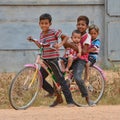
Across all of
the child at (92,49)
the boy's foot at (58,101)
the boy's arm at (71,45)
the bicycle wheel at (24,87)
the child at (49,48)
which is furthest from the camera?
the child at (92,49)

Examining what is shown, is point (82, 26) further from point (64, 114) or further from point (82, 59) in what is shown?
point (64, 114)

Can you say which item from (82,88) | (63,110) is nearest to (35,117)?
(63,110)

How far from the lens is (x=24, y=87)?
10.1 m

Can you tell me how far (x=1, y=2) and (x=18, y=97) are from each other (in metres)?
5.57

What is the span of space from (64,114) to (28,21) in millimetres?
6559

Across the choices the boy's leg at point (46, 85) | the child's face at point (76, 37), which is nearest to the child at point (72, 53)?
the child's face at point (76, 37)

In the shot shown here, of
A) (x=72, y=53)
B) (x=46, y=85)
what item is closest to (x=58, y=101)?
(x=46, y=85)

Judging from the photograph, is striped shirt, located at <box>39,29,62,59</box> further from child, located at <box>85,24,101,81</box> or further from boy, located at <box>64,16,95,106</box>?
child, located at <box>85,24,101,81</box>

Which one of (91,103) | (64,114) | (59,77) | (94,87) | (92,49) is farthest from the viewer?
(94,87)

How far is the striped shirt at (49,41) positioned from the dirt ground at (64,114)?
2.79ft

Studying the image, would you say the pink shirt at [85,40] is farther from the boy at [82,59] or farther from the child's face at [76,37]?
the child's face at [76,37]

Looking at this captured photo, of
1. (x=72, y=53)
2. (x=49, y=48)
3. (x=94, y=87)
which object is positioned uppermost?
(x=49, y=48)

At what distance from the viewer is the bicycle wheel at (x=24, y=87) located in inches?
390

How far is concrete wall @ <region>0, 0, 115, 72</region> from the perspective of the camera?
15.5m
